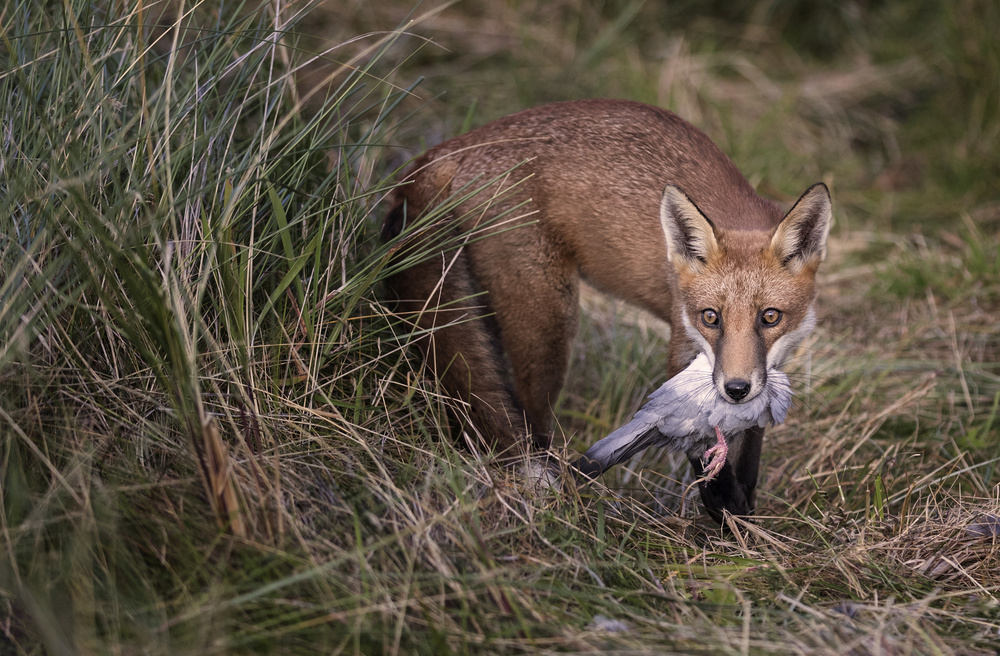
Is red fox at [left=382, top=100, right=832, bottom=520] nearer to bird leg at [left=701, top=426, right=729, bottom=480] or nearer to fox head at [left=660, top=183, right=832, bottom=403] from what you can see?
fox head at [left=660, top=183, right=832, bottom=403]

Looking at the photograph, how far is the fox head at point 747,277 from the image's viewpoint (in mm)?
2893

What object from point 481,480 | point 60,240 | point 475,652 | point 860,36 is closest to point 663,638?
point 475,652

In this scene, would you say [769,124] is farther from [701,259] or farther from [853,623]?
[853,623]

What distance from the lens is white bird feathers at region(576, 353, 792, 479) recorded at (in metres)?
2.67

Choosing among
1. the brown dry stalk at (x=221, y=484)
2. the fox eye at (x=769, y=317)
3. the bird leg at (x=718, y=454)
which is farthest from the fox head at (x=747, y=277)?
the brown dry stalk at (x=221, y=484)

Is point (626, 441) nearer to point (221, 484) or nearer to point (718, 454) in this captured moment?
point (718, 454)

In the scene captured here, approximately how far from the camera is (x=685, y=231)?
3.10 meters

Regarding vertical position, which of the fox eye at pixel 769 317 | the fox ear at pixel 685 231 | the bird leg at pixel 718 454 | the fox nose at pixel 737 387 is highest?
the fox ear at pixel 685 231

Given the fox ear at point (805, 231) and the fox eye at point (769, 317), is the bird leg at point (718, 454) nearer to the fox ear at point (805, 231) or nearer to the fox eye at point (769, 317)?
the fox eye at point (769, 317)

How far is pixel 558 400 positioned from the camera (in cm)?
362

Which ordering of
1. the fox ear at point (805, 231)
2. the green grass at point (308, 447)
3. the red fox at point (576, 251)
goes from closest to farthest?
the green grass at point (308, 447) < the fox ear at point (805, 231) < the red fox at point (576, 251)

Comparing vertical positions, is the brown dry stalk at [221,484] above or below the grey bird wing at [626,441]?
above

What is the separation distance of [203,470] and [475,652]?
856mm

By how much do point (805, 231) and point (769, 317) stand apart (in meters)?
0.36
